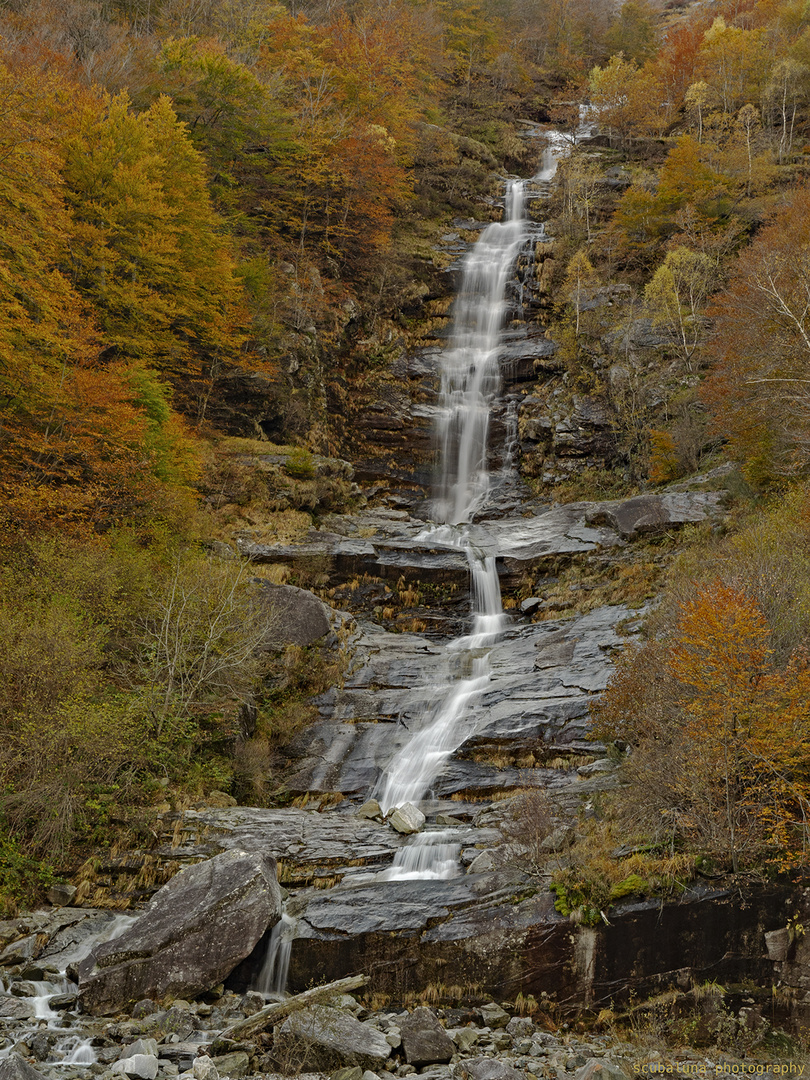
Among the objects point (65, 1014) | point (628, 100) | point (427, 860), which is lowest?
Result: point (65, 1014)

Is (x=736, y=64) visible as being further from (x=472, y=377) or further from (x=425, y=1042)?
(x=425, y=1042)

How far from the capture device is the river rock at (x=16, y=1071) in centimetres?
654

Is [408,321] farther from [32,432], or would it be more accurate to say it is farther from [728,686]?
[728,686]

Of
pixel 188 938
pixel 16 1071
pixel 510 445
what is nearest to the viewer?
pixel 16 1071

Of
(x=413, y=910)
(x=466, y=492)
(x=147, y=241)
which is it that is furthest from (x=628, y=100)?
(x=413, y=910)

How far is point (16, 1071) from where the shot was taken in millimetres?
6594

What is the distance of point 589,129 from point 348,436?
3829 centimetres

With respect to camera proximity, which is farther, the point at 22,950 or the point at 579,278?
the point at 579,278

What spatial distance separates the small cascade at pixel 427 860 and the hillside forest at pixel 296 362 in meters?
2.40

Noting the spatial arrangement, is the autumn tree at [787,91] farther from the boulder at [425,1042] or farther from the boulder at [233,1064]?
the boulder at [233,1064]

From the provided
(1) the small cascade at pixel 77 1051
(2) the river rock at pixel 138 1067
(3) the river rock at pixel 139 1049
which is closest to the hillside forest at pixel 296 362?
(1) the small cascade at pixel 77 1051

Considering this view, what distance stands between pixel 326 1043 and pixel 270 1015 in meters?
0.98

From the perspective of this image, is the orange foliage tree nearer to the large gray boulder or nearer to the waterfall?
Result: the waterfall

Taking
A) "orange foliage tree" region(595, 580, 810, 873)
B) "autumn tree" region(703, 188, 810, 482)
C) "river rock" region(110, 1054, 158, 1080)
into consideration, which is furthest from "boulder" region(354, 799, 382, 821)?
"autumn tree" region(703, 188, 810, 482)
